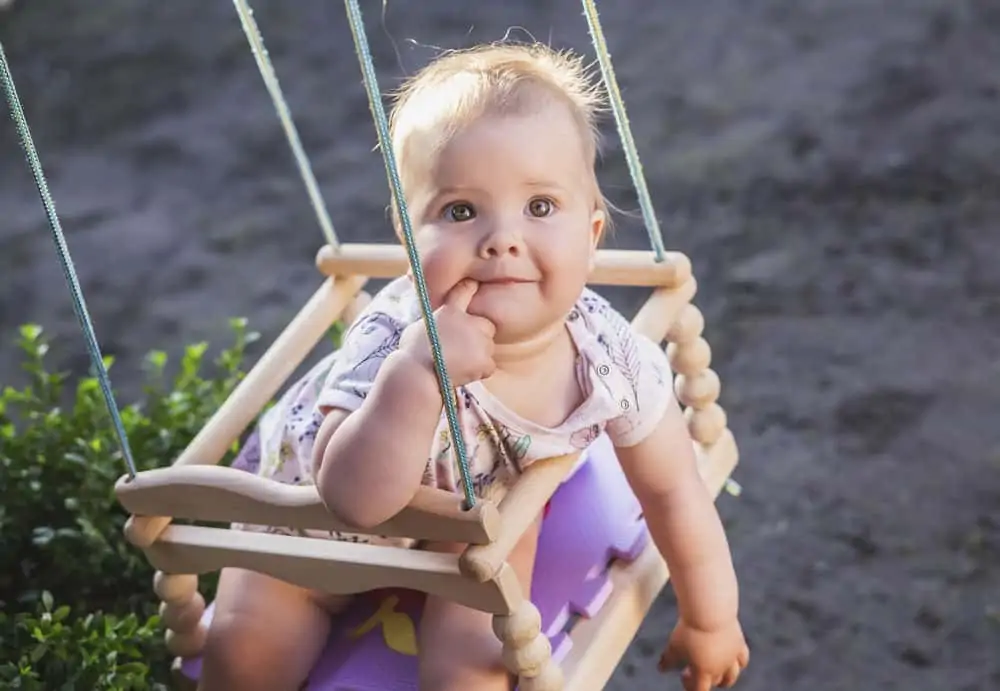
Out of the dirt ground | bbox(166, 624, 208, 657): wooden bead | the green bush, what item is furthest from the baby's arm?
the dirt ground

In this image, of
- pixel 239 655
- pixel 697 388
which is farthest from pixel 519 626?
pixel 697 388

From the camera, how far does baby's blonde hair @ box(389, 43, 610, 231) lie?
3.44 ft

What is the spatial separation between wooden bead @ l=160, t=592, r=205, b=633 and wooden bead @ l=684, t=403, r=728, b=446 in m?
0.47

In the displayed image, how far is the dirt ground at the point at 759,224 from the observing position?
5.38 feet

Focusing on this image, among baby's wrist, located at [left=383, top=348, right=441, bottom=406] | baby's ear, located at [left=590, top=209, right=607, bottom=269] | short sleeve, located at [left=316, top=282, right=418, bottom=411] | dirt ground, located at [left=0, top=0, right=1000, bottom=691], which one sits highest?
baby's ear, located at [left=590, top=209, right=607, bottom=269]

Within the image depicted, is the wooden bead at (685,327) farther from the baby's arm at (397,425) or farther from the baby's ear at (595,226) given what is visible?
the baby's arm at (397,425)

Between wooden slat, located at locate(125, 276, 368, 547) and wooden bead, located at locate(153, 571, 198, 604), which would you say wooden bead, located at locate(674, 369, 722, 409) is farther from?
wooden bead, located at locate(153, 571, 198, 604)

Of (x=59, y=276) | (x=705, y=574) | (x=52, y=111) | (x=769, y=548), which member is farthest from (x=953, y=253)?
(x=52, y=111)

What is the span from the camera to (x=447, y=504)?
1.02 m

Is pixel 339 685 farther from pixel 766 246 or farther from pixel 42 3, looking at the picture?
pixel 42 3

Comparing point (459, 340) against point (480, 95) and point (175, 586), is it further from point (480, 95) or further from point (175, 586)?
point (175, 586)

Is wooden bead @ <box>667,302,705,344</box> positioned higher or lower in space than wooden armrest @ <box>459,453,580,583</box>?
lower

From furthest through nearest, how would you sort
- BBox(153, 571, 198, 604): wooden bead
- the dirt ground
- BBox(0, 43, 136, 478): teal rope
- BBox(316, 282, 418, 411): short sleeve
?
1. the dirt ground
2. BBox(153, 571, 198, 604): wooden bead
3. BBox(316, 282, 418, 411): short sleeve
4. BBox(0, 43, 136, 478): teal rope

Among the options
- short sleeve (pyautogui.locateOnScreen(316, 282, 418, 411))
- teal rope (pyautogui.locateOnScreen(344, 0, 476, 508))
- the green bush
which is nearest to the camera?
teal rope (pyautogui.locateOnScreen(344, 0, 476, 508))
